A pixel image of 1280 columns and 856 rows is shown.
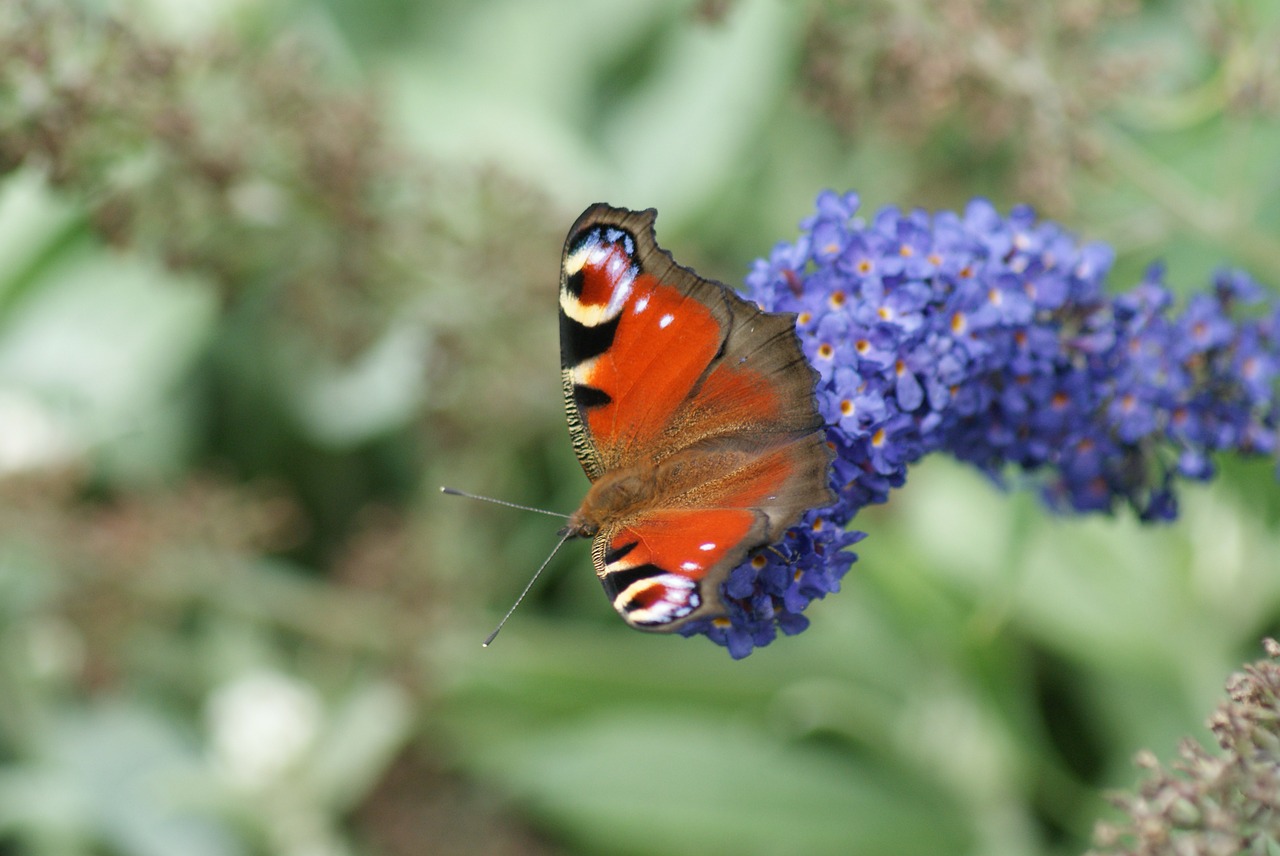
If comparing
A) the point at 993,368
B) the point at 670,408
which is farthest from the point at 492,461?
the point at 993,368

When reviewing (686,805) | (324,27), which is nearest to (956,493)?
(686,805)

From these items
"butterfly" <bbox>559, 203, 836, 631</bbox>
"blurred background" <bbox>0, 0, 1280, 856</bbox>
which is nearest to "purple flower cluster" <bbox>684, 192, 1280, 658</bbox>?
"butterfly" <bbox>559, 203, 836, 631</bbox>

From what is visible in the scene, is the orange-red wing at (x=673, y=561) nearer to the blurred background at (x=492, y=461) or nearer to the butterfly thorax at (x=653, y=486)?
the butterfly thorax at (x=653, y=486)

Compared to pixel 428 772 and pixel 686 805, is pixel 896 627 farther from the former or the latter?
pixel 428 772

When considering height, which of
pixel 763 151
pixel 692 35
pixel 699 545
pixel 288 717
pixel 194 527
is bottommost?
pixel 699 545

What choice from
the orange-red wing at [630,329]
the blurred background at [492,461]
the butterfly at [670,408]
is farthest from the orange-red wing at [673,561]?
the blurred background at [492,461]

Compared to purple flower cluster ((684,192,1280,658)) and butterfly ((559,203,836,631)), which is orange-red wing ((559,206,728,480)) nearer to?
butterfly ((559,203,836,631))
